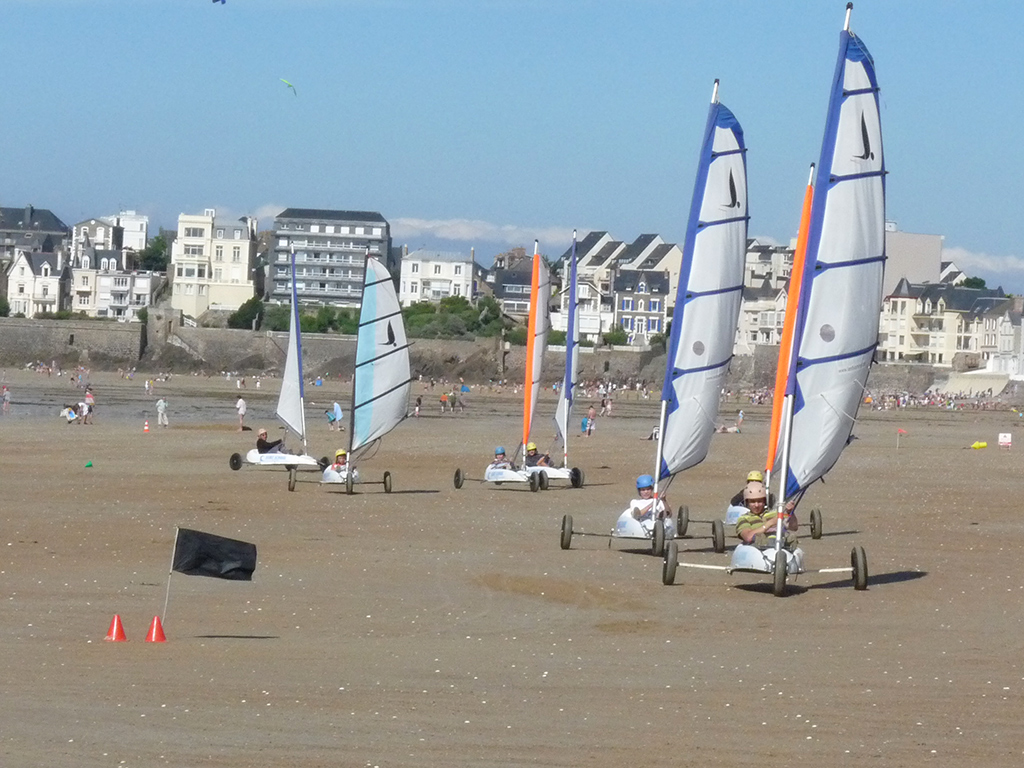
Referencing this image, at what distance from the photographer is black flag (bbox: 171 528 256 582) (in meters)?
11.9

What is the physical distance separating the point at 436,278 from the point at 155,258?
26762 millimetres

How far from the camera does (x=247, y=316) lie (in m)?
126

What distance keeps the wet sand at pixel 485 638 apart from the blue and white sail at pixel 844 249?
2.04m

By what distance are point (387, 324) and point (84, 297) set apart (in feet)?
378

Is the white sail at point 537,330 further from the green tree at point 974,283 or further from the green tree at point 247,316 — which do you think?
the green tree at point 974,283

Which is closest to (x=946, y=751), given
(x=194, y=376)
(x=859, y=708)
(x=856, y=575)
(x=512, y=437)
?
(x=859, y=708)

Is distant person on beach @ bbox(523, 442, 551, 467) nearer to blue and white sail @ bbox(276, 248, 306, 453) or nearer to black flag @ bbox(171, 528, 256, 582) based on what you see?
blue and white sail @ bbox(276, 248, 306, 453)

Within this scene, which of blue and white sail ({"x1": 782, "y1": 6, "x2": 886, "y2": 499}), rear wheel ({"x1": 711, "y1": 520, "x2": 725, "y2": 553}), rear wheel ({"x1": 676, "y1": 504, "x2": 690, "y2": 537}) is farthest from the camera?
rear wheel ({"x1": 676, "y1": 504, "x2": 690, "y2": 537})

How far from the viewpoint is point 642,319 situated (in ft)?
445

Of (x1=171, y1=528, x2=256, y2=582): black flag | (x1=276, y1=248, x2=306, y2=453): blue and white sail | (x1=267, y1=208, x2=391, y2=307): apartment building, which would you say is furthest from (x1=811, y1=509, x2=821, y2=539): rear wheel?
(x1=267, y1=208, x2=391, y2=307): apartment building

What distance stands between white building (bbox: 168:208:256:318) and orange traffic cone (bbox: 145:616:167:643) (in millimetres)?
126063

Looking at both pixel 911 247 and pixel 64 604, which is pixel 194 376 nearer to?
pixel 911 247

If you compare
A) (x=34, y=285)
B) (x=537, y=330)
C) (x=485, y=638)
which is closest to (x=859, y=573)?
(x=485, y=638)

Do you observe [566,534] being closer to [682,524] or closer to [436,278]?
[682,524]
